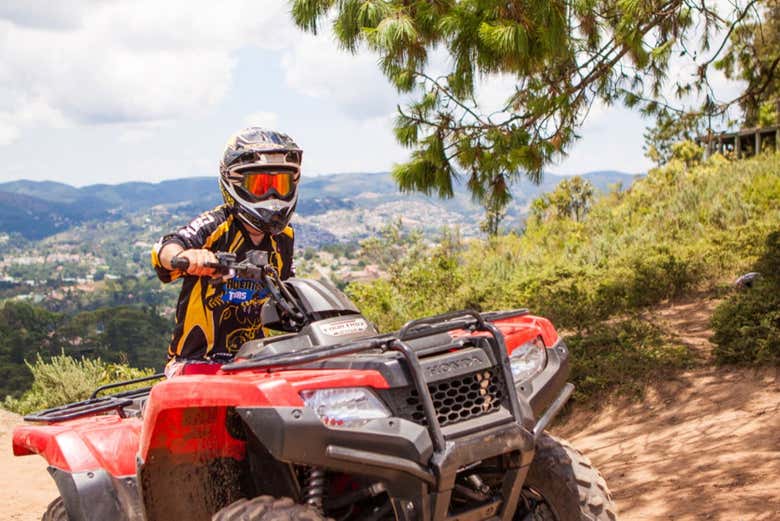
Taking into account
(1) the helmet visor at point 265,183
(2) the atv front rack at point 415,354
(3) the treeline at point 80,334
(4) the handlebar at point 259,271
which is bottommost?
(3) the treeline at point 80,334

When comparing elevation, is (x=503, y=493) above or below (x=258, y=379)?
below

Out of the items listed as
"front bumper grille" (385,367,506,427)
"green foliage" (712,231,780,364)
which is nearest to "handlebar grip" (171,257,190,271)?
"front bumper grille" (385,367,506,427)

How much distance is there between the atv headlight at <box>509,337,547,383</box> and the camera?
10.2 ft

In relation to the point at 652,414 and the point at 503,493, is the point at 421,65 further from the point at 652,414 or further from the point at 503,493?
the point at 503,493

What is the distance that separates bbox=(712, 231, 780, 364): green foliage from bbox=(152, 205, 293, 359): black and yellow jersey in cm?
449

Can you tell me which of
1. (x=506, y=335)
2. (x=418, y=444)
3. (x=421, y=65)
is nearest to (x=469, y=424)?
(x=418, y=444)

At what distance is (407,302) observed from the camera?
12.5 metres

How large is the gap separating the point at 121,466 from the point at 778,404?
183 inches

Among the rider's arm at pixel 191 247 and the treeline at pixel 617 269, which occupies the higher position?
the rider's arm at pixel 191 247

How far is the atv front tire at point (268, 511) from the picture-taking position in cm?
251

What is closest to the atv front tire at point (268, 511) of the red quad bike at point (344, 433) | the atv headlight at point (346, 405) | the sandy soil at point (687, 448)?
the red quad bike at point (344, 433)

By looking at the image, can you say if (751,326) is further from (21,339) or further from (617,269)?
(21,339)

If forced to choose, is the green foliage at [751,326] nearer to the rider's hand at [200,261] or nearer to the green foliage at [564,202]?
the rider's hand at [200,261]

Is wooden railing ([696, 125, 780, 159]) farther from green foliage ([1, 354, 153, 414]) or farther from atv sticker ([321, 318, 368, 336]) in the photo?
atv sticker ([321, 318, 368, 336])
